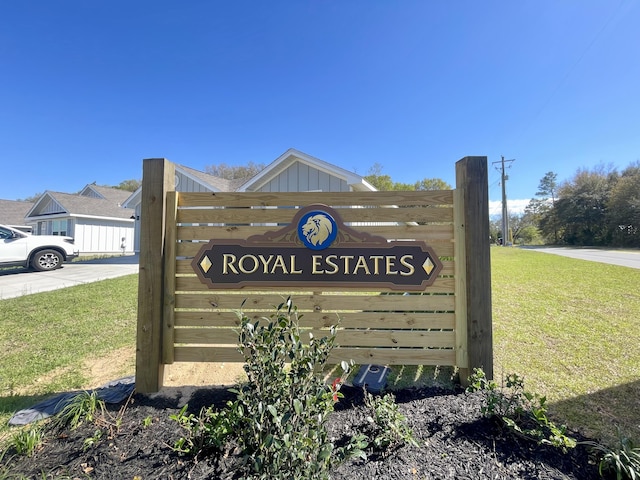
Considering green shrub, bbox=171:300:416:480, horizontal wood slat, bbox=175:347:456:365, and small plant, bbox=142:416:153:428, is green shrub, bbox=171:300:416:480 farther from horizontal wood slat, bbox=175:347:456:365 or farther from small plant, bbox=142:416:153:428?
horizontal wood slat, bbox=175:347:456:365

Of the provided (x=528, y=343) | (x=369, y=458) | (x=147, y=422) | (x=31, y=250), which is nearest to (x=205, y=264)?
(x=147, y=422)

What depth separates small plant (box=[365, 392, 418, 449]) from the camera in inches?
70.8

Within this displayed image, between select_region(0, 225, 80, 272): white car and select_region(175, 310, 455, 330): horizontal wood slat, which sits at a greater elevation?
select_region(0, 225, 80, 272): white car

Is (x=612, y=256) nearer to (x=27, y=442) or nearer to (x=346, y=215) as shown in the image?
(x=346, y=215)

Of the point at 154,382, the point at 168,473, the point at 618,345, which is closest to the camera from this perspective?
the point at 168,473

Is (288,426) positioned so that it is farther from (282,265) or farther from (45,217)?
(45,217)

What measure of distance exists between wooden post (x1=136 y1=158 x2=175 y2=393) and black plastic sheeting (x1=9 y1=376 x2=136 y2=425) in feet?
0.46

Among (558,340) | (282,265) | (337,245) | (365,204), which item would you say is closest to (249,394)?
(282,265)

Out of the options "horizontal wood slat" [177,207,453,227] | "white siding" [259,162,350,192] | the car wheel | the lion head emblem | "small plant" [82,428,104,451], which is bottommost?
"small plant" [82,428,104,451]

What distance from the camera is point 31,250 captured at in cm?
972

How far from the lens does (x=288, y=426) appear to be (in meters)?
1.35

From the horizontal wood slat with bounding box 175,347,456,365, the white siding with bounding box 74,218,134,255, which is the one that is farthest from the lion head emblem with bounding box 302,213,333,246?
the white siding with bounding box 74,218,134,255

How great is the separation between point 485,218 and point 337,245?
129cm

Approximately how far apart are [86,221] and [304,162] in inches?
703
